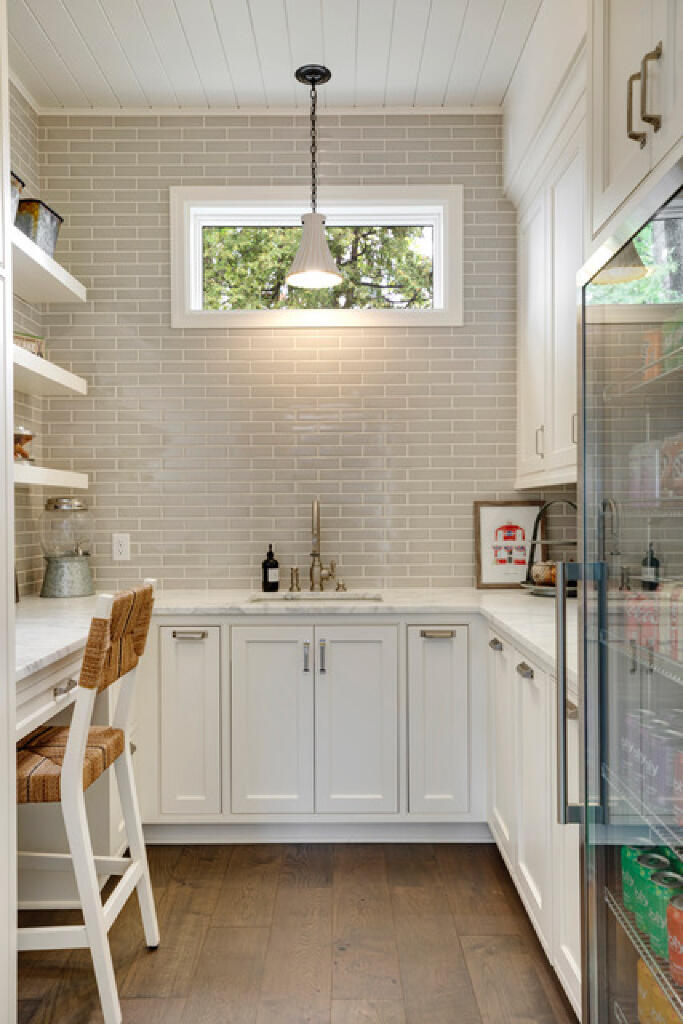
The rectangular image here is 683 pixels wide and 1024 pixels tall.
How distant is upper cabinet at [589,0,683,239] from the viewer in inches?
47.0

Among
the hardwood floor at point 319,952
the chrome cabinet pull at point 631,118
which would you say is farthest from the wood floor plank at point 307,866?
the chrome cabinet pull at point 631,118

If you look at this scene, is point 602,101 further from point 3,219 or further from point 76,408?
point 76,408

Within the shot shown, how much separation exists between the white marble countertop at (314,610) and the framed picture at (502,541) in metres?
0.10

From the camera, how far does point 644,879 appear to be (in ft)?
4.50

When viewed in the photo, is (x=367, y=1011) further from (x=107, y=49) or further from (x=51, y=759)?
(x=107, y=49)

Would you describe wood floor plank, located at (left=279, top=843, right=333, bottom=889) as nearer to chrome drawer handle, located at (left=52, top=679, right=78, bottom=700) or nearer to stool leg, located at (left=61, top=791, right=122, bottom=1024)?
stool leg, located at (left=61, top=791, right=122, bottom=1024)

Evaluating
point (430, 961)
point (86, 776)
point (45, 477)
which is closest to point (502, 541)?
point (430, 961)

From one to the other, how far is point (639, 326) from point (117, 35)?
101 inches

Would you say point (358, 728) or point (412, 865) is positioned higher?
point (358, 728)

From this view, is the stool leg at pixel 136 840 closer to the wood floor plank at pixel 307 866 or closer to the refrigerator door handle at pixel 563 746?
the wood floor plank at pixel 307 866

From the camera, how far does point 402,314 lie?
3621 mm

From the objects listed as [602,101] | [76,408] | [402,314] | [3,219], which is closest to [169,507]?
[76,408]

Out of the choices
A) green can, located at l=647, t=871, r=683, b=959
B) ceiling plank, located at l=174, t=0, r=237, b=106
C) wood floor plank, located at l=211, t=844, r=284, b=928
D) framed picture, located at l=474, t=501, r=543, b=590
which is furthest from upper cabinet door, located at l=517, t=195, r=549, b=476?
green can, located at l=647, t=871, r=683, b=959

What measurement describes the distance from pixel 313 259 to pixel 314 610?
130 centimetres
